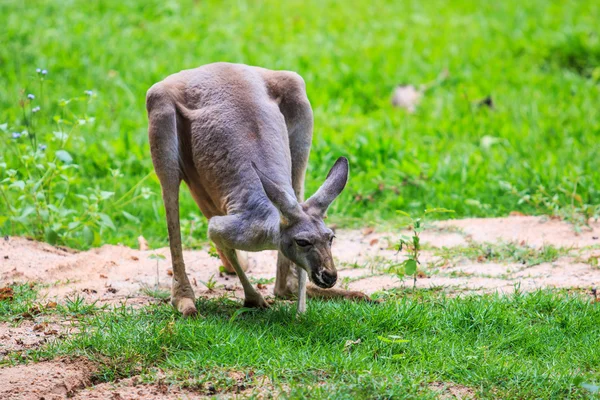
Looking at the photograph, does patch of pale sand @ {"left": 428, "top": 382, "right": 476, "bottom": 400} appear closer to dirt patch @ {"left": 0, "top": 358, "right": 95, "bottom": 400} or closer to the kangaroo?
the kangaroo

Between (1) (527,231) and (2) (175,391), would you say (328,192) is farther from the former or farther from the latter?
(1) (527,231)

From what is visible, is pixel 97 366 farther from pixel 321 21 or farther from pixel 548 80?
pixel 321 21

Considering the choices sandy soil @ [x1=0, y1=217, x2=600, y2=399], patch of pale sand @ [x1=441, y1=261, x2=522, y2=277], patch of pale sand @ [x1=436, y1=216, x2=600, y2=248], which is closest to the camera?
sandy soil @ [x1=0, y1=217, x2=600, y2=399]

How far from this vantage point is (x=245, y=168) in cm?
481

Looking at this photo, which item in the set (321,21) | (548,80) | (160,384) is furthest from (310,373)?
(321,21)

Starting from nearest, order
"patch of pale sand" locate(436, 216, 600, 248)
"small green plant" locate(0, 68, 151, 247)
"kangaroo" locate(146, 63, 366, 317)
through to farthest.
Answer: "kangaroo" locate(146, 63, 366, 317) < "small green plant" locate(0, 68, 151, 247) < "patch of pale sand" locate(436, 216, 600, 248)

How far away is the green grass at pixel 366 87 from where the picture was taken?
24.3 feet

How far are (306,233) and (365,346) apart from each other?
664mm

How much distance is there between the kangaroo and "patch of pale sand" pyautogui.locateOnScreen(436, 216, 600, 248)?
1856 mm

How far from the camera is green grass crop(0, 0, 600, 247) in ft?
24.3

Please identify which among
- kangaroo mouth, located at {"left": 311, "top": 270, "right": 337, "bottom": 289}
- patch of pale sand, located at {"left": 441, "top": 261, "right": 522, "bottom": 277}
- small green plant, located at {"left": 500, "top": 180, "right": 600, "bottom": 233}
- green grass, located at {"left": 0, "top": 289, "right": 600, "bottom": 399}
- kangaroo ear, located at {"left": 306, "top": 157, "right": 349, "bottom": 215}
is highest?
kangaroo ear, located at {"left": 306, "top": 157, "right": 349, "bottom": 215}

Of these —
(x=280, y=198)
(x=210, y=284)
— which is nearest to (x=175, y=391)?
(x=280, y=198)

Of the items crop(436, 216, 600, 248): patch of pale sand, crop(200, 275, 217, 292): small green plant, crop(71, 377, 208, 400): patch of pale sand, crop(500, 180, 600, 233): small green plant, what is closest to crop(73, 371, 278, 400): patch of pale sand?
crop(71, 377, 208, 400): patch of pale sand

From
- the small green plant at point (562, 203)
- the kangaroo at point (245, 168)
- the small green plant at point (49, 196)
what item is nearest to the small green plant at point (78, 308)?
the kangaroo at point (245, 168)
